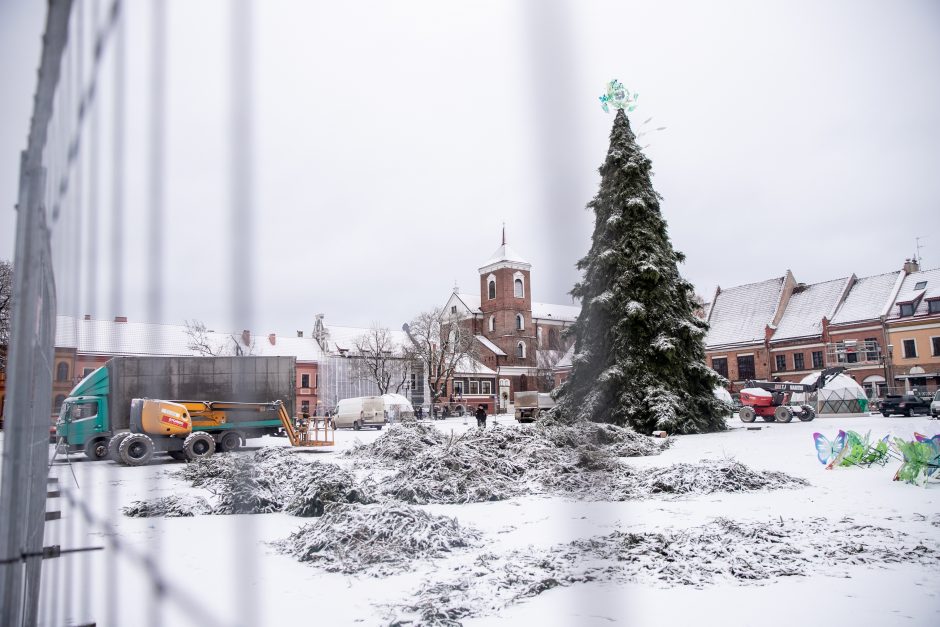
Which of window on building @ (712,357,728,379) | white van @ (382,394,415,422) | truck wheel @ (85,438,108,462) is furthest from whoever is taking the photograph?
window on building @ (712,357,728,379)

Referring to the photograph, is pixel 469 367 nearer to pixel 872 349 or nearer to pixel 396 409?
pixel 396 409

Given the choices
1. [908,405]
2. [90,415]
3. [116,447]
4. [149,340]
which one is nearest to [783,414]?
[908,405]

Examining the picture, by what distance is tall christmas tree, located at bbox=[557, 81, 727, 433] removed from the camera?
21938 millimetres

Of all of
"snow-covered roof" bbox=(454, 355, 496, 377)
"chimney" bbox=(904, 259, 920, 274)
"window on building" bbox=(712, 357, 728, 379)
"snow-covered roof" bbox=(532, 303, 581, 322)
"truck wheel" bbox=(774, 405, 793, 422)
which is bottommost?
"truck wheel" bbox=(774, 405, 793, 422)

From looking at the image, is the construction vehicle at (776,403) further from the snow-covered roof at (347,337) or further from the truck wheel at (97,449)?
the snow-covered roof at (347,337)

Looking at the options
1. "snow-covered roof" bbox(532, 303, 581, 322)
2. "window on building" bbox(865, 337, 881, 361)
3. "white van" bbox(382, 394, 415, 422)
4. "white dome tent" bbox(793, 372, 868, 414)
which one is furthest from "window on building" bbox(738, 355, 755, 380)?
"snow-covered roof" bbox(532, 303, 581, 322)

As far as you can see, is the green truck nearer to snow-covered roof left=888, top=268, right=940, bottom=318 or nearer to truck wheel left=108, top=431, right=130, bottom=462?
truck wheel left=108, top=431, right=130, bottom=462

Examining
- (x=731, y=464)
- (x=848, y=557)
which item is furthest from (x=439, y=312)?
(x=848, y=557)

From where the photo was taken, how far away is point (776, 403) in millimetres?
30094

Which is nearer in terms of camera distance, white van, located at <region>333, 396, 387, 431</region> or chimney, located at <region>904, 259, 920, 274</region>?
white van, located at <region>333, 396, 387, 431</region>

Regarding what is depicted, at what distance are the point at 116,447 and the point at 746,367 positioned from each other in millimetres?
48640

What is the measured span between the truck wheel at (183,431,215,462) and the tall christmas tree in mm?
12290

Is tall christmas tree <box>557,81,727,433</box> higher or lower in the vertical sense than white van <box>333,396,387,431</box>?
higher

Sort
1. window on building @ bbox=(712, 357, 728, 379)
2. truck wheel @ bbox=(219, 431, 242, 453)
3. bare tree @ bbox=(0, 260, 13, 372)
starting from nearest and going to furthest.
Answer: bare tree @ bbox=(0, 260, 13, 372)
truck wheel @ bbox=(219, 431, 242, 453)
window on building @ bbox=(712, 357, 728, 379)
